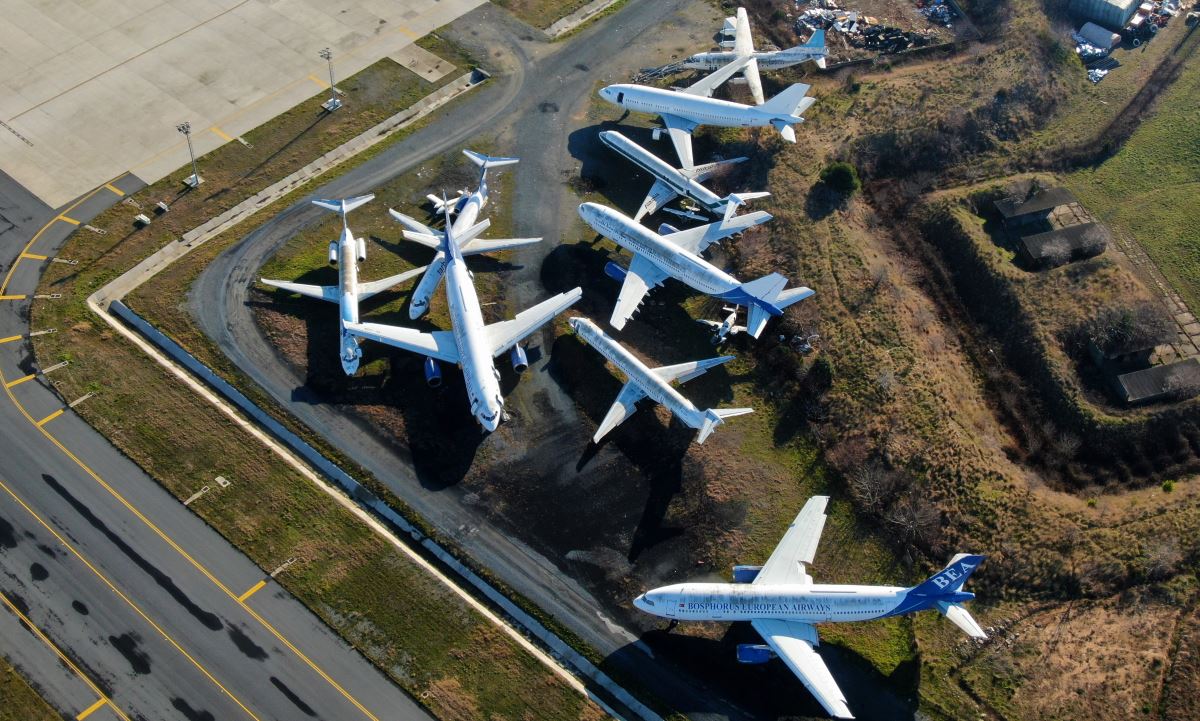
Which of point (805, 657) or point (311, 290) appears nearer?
point (805, 657)

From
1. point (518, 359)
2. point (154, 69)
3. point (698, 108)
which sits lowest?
point (518, 359)

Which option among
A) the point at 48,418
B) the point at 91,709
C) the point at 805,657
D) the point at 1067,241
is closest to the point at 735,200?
the point at 1067,241

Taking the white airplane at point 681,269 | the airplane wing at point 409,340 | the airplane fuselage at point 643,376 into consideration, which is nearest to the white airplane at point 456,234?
the airplane wing at point 409,340

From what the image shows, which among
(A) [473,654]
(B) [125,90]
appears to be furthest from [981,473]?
(B) [125,90]

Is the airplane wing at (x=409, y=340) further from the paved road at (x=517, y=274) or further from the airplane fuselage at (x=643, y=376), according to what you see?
the airplane fuselage at (x=643, y=376)

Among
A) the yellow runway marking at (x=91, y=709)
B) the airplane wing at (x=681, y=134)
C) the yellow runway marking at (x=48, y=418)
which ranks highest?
the airplane wing at (x=681, y=134)

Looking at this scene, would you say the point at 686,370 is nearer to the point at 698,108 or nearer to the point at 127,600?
the point at 698,108
